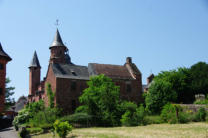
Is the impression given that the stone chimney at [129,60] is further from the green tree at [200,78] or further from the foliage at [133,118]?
the foliage at [133,118]

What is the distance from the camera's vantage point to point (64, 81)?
3738cm

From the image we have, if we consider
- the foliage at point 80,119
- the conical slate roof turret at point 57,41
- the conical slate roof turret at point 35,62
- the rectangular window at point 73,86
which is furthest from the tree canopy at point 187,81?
the conical slate roof turret at point 35,62

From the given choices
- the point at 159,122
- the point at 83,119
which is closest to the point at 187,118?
the point at 159,122

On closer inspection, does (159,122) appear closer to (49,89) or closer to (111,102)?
(111,102)

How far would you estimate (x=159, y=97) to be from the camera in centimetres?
3622

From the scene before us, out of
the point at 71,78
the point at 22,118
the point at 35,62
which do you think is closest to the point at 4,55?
the point at 22,118

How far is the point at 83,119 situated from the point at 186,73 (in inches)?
1052

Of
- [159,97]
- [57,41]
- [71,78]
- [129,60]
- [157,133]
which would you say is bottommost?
[157,133]

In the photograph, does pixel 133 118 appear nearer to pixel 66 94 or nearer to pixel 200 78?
pixel 66 94

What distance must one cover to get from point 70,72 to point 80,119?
1234 centimetres

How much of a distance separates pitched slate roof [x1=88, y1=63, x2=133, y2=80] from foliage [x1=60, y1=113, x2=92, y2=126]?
12.6 metres

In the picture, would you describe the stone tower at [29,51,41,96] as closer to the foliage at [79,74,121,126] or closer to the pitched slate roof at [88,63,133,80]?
the pitched slate roof at [88,63,133,80]

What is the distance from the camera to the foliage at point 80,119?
28000mm

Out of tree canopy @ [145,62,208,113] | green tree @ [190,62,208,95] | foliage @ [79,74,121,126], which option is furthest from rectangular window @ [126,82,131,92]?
green tree @ [190,62,208,95]
